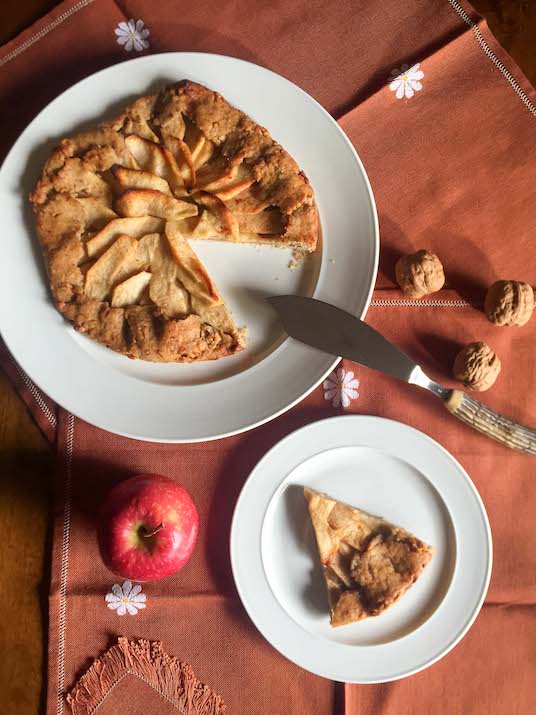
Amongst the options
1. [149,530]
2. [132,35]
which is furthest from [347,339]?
[132,35]

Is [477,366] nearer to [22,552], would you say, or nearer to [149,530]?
[149,530]

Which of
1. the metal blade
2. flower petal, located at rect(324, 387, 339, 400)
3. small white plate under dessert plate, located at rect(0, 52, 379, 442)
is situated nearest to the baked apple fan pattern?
small white plate under dessert plate, located at rect(0, 52, 379, 442)

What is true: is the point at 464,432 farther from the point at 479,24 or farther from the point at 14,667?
the point at 14,667

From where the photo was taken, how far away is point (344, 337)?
1.65 m

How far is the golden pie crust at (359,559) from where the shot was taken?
5.48 ft

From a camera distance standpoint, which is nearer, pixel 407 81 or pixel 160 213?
pixel 160 213

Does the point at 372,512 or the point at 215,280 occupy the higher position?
the point at 215,280

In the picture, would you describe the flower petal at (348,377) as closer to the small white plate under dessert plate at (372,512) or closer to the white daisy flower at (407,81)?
the small white plate under dessert plate at (372,512)

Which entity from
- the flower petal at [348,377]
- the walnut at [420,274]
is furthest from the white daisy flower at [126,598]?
the walnut at [420,274]

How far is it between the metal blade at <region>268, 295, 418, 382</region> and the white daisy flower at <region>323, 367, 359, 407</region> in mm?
99

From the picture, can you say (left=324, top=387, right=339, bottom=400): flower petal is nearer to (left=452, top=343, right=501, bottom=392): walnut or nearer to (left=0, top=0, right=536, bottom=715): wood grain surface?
(left=452, top=343, right=501, bottom=392): walnut

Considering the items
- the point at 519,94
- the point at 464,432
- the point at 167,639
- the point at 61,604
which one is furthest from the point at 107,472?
the point at 519,94

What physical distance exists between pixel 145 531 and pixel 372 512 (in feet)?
1.99

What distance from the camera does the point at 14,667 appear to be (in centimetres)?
174
